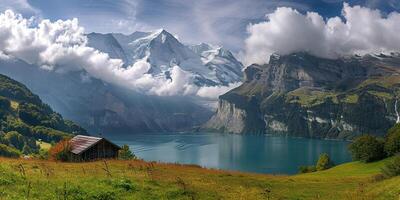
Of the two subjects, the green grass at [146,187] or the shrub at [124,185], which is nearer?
the green grass at [146,187]

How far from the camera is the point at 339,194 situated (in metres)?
42.6

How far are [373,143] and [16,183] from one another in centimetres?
8791

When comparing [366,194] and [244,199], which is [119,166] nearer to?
[244,199]

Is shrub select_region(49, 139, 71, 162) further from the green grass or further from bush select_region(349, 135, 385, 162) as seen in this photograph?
bush select_region(349, 135, 385, 162)

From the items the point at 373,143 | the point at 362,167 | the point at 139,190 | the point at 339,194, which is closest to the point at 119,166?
the point at 139,190

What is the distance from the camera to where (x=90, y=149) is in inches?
3187

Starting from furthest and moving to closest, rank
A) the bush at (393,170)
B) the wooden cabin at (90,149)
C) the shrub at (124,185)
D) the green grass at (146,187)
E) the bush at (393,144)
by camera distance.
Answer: the bush at (393,144), the wooden cabin at (90,149), the bush at (393,170), the shrub at (124,185), the green grass at (146,187)

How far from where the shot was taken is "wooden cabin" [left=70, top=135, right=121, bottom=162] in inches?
3063

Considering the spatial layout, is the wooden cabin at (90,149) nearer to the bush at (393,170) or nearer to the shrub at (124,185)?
the shrub at (124,185)

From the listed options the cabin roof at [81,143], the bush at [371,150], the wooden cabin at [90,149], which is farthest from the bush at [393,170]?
the bush at [371,150]

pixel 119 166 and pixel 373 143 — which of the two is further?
pixel 373 143

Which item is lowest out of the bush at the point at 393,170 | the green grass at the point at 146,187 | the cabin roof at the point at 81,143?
the green grass at the point at 146,187

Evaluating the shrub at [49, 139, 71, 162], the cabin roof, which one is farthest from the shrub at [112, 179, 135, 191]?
the cabin roof

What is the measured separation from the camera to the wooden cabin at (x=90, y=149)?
7781 cm
